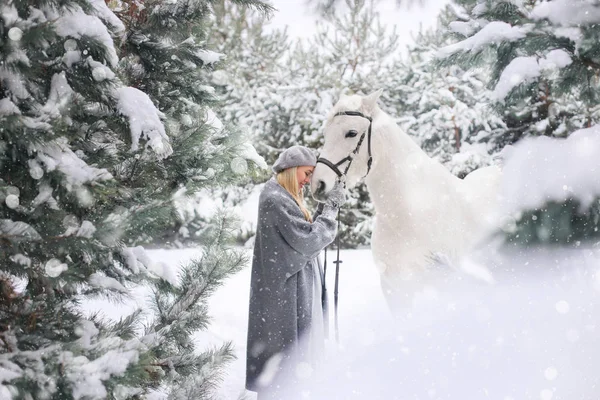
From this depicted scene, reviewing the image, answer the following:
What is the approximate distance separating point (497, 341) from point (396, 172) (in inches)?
82.7

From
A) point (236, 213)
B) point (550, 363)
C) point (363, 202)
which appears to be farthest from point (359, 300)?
point (363, 202)

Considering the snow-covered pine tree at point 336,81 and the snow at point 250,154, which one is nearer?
the snow at point 250,154

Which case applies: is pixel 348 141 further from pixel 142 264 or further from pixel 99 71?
pixel 99 71

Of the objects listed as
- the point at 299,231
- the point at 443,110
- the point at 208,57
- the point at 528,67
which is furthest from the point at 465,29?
the point at 443,110

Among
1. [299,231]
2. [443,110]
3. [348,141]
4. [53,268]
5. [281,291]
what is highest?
[443,110]

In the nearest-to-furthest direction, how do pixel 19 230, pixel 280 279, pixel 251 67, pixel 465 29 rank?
1. pixel 19 230
2. pixel 465 29
3. pixel 280 279
4. pixel 251 67

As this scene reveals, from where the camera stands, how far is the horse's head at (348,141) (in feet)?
10.4

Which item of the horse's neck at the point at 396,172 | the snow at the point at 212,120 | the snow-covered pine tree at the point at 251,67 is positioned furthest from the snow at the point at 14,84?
the snow-covered pine tree at the point at 251,67

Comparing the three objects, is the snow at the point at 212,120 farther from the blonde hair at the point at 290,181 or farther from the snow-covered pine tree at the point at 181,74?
the blonde hair at the point at 290,181

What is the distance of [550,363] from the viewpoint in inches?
42.4

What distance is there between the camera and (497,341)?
1.12 meters

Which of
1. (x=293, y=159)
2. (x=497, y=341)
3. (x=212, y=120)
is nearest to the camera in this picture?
(x=497, y=341)

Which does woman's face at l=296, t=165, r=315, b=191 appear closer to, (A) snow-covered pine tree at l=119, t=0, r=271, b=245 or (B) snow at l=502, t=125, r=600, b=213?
(A) snow-covered pine tree at l=119, t=0, r=271, b=245

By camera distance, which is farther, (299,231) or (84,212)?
(299,231)
